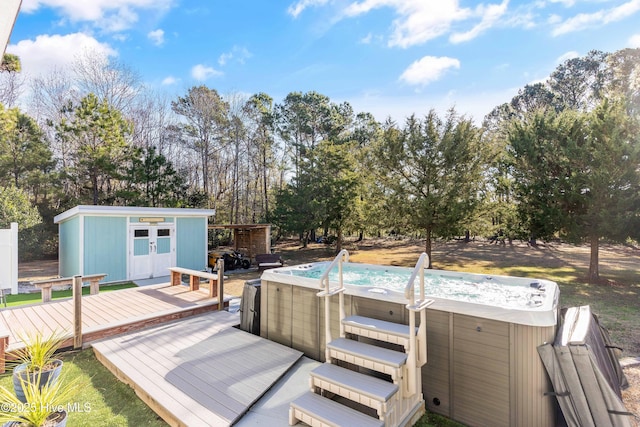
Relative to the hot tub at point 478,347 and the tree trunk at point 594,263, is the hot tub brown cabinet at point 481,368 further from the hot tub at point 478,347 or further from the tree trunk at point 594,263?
the tree trunk at point 594,263

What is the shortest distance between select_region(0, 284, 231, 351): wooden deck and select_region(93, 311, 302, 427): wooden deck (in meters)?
0.24

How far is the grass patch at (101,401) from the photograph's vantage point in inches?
109

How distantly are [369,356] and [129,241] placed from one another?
8.92m

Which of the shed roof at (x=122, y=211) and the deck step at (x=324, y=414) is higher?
the shed roof at (x=122, y=211)

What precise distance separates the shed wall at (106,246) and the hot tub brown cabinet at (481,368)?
8375 millimetres

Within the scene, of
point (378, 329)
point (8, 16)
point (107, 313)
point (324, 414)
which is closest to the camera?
point (8, 16)

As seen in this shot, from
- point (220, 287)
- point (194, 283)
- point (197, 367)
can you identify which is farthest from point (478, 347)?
point (194, 283)

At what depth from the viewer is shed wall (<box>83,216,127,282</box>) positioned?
8453 mm

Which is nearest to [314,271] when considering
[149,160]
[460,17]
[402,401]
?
[402,401]

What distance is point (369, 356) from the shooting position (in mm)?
2650

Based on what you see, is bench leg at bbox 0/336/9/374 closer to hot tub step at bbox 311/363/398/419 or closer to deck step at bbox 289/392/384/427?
deck step at bbox 289/392/384/427

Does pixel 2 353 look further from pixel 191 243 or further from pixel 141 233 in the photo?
pixel 191 243

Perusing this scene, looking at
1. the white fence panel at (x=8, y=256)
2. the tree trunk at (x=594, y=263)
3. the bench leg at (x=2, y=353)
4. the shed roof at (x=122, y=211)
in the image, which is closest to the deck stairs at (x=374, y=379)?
the bench leg at (x=2, y=353)

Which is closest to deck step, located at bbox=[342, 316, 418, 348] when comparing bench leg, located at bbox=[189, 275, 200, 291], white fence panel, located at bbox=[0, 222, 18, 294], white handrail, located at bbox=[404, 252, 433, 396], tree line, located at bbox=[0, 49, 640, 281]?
white handrail, located at bbox=[404, 252, 433, 396]
